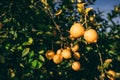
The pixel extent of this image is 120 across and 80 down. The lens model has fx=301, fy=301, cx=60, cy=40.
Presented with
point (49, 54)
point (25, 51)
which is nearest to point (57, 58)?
point (49, 54)

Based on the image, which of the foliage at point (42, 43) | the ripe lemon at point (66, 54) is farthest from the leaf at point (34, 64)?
the ripe lemon at point (66, 54)

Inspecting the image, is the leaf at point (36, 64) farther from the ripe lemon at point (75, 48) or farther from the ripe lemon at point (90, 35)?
the ripe lemon at point (90, 35)

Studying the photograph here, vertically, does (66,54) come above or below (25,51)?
below

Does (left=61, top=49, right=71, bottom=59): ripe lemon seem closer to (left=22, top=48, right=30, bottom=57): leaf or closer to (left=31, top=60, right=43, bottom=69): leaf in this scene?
(left=31, top=60, right=43, bottom=69): leaf

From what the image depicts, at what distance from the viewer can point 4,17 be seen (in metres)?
3.66

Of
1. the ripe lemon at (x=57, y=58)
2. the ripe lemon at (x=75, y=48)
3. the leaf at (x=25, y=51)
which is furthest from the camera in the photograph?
the ripe lemon at (x=75, y=48)

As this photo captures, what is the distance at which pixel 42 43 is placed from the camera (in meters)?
3.35

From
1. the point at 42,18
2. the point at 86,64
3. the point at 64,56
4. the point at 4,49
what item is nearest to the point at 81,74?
the point at 86,64

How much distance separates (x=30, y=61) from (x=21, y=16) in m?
0.66

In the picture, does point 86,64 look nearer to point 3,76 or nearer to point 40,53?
point 40,53

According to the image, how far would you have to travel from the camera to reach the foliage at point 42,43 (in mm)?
3221

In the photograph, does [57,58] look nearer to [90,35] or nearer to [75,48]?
[75,48]

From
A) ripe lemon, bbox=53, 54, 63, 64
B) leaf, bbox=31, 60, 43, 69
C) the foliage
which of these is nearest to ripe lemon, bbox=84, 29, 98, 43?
the foliage

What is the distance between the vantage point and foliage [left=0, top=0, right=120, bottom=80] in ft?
10.6
